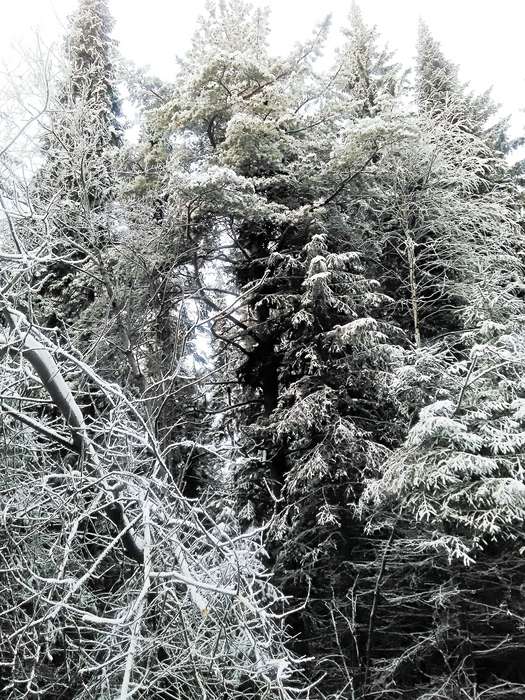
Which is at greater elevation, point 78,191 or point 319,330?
point 78,191

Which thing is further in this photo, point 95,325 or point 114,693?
point 95,325

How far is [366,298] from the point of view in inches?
304

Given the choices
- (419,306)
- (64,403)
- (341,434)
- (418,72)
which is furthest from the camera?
(418,72)

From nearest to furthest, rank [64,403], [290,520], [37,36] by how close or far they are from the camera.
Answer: [64,403] < [37,36] < [290,520]

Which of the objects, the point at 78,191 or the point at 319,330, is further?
the point at 78,191

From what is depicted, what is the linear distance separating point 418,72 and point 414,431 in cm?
1538

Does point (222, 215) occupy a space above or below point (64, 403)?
above

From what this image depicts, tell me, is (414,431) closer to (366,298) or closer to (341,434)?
(341,434)

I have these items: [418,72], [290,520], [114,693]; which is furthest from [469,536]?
[418,72]

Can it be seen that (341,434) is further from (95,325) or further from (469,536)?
(95,325)

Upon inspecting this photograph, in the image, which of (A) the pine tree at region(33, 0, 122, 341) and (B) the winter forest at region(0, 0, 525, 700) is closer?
(B) the winter forest at region(0, 0, 525, 700)

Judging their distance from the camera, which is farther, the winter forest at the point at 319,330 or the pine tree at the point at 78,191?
the pine tree at the point at 78,191

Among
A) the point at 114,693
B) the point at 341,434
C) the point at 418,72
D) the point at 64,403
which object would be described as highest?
the point at 418,72

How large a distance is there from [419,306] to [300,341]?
2610 millimetres
